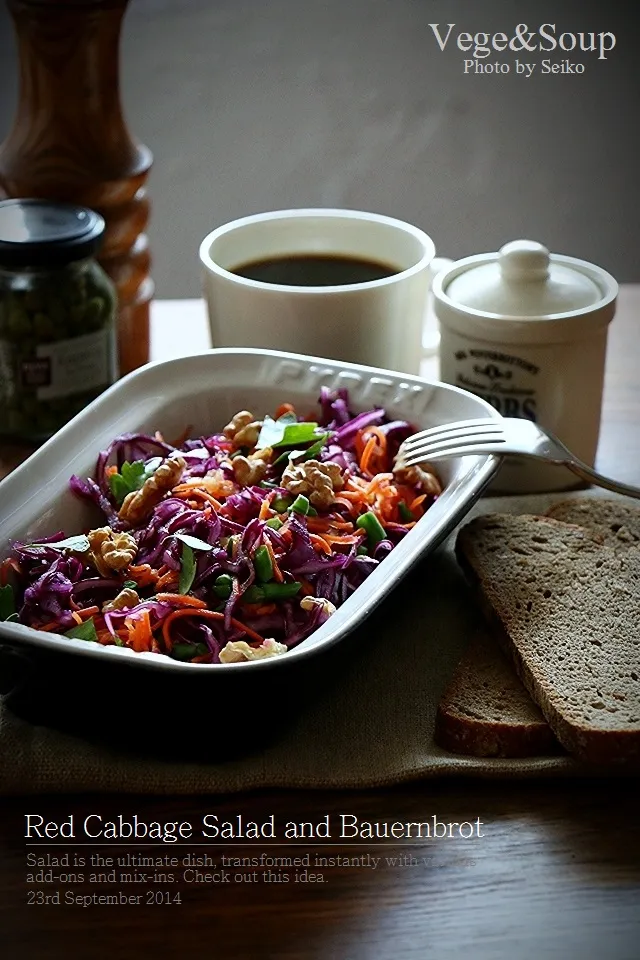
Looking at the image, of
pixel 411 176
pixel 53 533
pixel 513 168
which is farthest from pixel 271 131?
pixel 53 533

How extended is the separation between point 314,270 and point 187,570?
31.2 inches

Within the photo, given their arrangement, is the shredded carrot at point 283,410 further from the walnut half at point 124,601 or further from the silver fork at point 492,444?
the walnut half at point 124,601

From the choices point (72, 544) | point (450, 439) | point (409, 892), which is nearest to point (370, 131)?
point (450, 439)

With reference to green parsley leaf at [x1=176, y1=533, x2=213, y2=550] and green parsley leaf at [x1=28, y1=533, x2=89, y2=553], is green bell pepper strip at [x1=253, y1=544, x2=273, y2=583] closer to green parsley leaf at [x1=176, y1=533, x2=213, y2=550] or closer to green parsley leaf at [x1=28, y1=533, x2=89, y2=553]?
green parsley leaf at [x1=176, y1=533, x2=213, y2=550]

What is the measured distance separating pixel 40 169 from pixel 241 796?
113 centimetres

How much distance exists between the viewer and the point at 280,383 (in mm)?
1699

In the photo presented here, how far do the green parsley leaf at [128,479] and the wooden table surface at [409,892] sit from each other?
1.29 feet

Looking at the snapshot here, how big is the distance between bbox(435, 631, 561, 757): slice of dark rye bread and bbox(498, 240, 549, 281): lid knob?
2.04 ft

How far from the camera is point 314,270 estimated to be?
6.50 ft

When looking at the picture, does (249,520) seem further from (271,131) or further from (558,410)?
(271,131)

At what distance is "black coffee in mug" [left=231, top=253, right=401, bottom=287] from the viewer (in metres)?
1.96

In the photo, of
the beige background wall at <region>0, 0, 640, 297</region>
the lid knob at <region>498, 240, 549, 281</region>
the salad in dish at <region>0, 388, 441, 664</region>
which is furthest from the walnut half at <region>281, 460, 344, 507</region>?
the beige background wall at <region>0, 0, 640, 297</region>

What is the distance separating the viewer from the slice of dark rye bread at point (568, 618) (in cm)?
125

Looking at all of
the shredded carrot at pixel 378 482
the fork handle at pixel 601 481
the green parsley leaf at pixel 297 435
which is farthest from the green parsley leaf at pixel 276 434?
the fork handle at pixel 601 481
